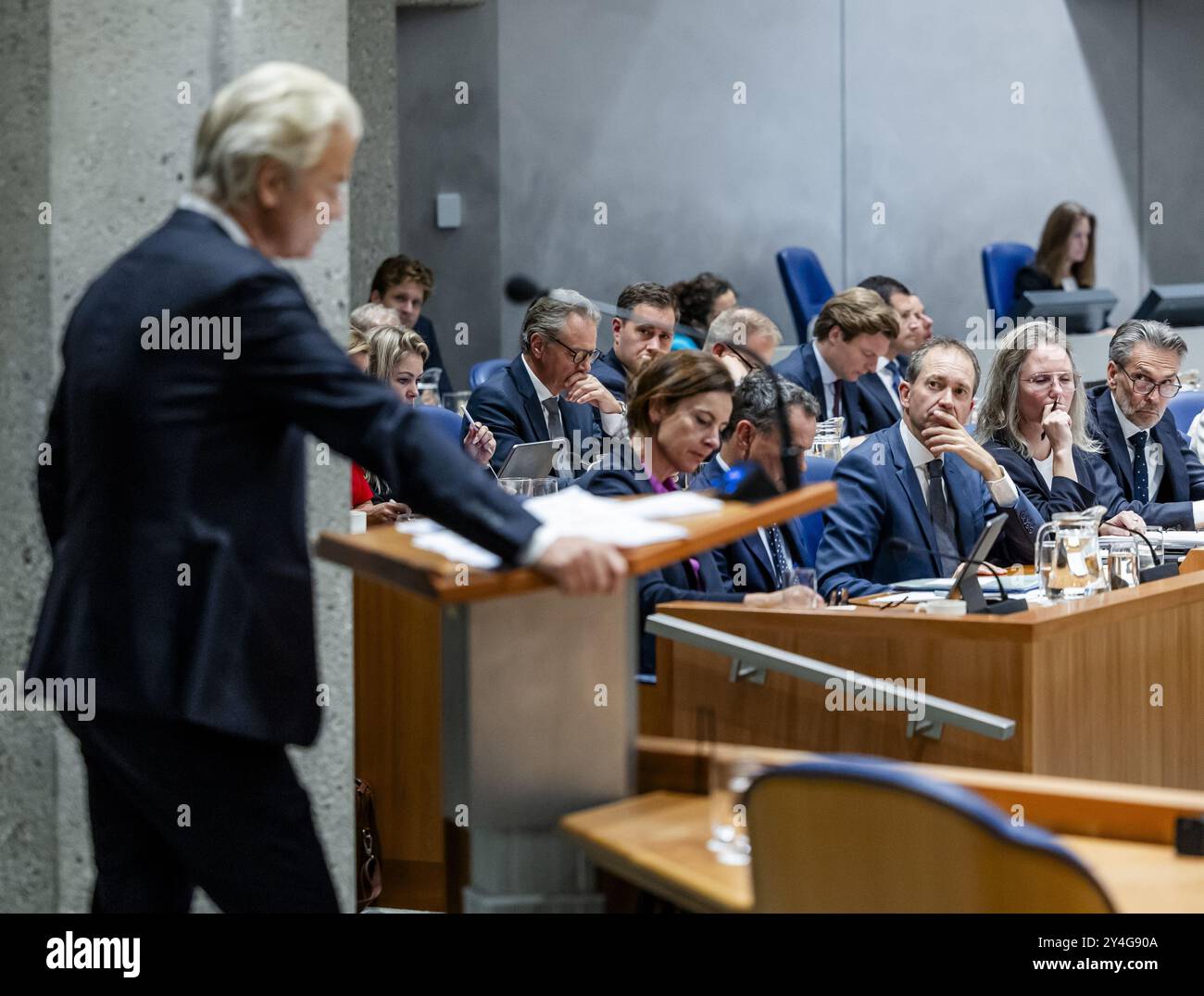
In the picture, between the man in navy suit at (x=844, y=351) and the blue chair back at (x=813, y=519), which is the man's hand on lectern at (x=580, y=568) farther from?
the man in navy suit at (x=844, y=351)

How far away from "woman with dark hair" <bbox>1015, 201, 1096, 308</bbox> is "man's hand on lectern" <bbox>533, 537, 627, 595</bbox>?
26.2 ft

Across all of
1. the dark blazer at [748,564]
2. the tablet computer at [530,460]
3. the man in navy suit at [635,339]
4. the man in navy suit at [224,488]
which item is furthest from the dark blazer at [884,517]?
the man in navy suit at [224,488]

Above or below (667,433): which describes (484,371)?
above

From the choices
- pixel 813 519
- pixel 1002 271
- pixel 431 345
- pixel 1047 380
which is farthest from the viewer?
pixel 1002 271

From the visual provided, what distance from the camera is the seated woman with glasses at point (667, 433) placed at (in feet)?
12.0

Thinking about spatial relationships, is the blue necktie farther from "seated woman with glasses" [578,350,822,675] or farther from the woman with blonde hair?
"seated woman with glasses" [578,350,822,675]

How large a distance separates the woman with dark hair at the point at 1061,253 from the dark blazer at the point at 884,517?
5537 millimetres

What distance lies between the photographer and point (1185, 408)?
19.4 feet

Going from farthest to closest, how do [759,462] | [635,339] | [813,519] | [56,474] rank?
[635,339] → [813,519] → [759,462] → [56,474]

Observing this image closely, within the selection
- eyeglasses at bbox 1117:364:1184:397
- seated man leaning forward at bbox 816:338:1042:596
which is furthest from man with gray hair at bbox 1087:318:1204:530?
seated man leaning forward at bbox 816:338:1042:596

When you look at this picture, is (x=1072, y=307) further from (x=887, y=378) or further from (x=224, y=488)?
(x=224, y=488)

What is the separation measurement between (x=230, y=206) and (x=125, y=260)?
140mm

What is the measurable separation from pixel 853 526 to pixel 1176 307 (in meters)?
4.19

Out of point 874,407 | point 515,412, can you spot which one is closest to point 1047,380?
point 515,412
